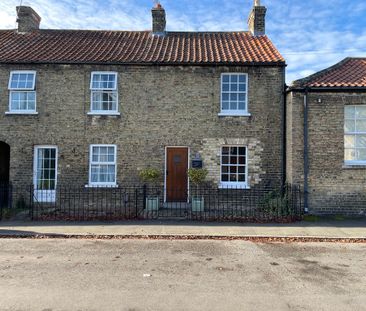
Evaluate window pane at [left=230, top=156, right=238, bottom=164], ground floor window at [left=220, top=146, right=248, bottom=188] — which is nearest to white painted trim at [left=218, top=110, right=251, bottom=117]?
ground floor window at [left=220, top=146, right=248, bottom=188]

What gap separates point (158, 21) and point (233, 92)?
19.3 feet

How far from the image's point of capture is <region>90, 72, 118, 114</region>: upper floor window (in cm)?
1477

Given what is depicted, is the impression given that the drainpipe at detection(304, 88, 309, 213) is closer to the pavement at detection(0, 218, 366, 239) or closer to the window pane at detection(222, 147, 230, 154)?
the pavement at detection(0, 218, 366, 239)

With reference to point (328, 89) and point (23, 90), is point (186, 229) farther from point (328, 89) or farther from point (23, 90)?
point (23, 90)

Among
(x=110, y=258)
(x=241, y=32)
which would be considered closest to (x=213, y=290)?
(x=110, y=258)

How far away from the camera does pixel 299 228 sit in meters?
11.2

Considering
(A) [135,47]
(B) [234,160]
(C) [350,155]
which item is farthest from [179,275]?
(A) [135,47]

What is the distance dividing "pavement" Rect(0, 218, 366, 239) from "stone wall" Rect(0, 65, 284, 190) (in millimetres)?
3324

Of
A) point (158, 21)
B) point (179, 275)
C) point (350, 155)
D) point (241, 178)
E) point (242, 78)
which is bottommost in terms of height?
point (179, 275)

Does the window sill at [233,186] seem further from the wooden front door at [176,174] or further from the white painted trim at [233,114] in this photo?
the white painted trim at [233,114]

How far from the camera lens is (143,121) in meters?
14.7

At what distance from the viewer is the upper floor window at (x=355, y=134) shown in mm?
13523

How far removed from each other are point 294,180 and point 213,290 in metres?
8.38

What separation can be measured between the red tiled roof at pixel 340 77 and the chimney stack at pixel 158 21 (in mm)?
7429
